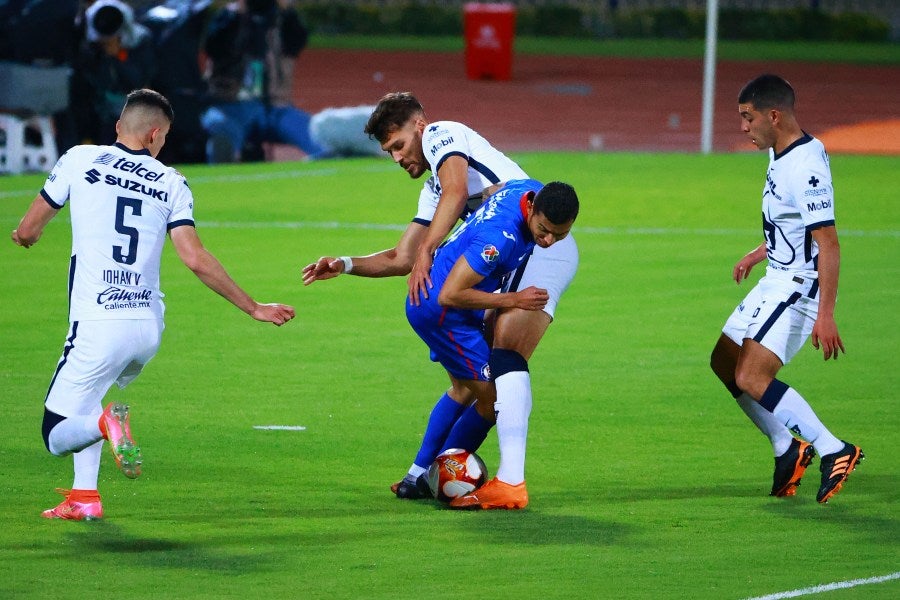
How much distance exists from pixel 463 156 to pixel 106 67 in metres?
16.4

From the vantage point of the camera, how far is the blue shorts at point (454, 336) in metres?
7.23

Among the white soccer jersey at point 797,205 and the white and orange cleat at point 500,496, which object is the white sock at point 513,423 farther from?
the white soccer jersey at point 797,205

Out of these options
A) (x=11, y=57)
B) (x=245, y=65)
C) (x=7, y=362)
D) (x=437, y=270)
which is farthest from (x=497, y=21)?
Answer: (x=437, y=270)

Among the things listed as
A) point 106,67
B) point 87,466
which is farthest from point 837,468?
point 106,67

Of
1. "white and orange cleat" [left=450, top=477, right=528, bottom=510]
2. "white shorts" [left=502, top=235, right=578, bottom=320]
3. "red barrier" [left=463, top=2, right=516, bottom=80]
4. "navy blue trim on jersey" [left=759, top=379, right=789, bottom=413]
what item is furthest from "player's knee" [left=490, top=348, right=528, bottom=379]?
"red barrier" [left=463, top=2, right=516, bottom=80]

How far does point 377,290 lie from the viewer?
46.0 feet

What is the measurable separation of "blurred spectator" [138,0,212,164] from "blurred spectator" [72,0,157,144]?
42cm

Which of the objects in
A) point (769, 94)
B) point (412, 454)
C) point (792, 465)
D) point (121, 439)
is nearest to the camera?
point (121, 439)

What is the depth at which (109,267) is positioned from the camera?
673cm

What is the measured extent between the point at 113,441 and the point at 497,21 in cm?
3195

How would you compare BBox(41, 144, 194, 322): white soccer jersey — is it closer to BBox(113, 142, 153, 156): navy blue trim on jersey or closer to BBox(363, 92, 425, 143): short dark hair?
BBox(113, 142, 153, 156): navy blue trim on jersey

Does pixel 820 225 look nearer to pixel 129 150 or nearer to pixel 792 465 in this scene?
pixel 792 465

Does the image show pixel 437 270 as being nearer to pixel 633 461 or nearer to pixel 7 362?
pixel 633 461

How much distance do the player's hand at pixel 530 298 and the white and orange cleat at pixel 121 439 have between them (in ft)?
5.68
